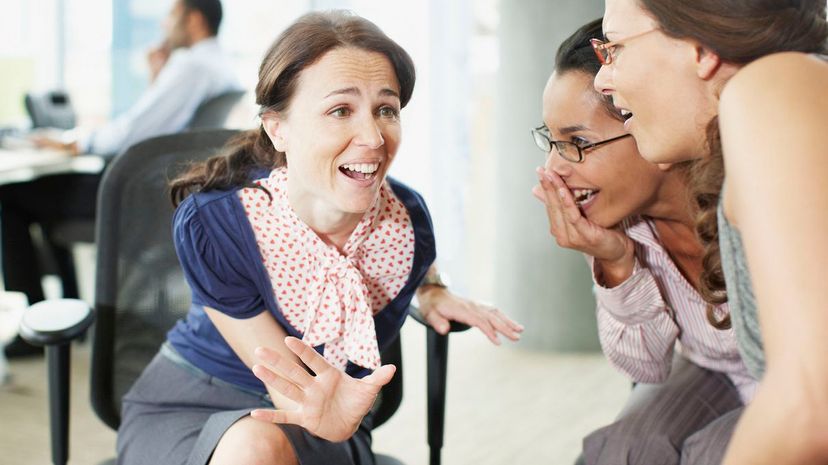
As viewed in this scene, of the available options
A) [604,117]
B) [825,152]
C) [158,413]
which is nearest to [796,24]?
[825,152]

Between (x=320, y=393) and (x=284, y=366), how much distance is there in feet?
0.23

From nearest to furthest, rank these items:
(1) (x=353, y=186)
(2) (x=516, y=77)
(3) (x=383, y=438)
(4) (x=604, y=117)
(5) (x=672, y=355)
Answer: (1) (x=353, y=186) → (4) (x=604, y=117) → (5) (x=672, y=355) → (3) (x=383, y=438) → (2) (x=516, y=77)

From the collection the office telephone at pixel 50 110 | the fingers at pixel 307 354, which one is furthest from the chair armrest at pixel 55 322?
the office telephone at pixel 50 110

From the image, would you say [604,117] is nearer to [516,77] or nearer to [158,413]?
[158,413]

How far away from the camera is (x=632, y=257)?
5.49 ft

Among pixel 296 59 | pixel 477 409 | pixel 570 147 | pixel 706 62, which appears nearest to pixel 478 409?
pixel 477 409

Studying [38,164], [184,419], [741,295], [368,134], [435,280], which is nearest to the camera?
[741,295]

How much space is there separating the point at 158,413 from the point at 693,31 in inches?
41.5

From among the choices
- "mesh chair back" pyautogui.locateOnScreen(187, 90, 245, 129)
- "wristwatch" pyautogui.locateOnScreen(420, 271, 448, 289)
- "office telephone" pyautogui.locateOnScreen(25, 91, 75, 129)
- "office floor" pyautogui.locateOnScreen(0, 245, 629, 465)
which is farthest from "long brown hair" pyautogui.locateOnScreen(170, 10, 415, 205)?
"office telephone" pyautogui.locateOnScreen(25, 91, 75, 129)

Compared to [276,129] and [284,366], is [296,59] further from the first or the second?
[284,366]

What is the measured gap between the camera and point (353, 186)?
1.53m

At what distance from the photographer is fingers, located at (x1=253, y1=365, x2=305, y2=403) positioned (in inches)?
52.8

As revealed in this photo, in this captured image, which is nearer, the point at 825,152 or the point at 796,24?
the point at 825,152

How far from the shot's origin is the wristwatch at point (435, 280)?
5.99 feet
